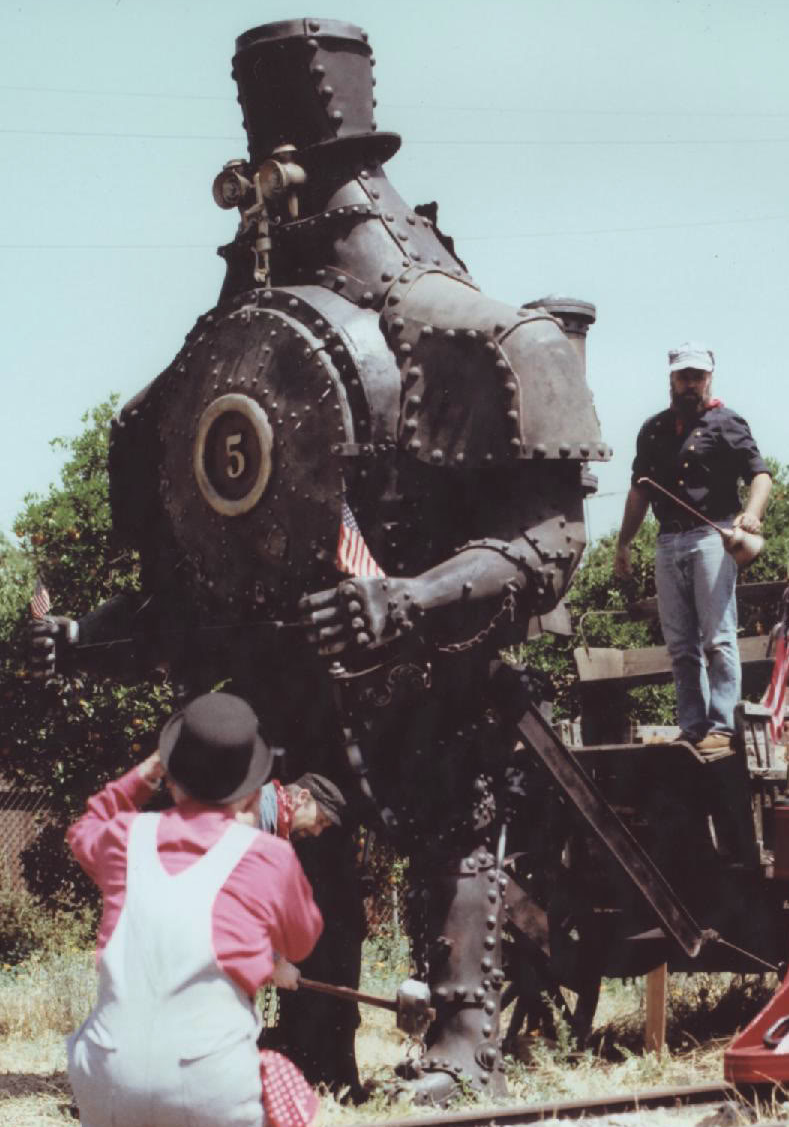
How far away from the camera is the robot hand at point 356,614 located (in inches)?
244

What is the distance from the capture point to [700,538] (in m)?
7.71

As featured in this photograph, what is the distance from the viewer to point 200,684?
740 cm

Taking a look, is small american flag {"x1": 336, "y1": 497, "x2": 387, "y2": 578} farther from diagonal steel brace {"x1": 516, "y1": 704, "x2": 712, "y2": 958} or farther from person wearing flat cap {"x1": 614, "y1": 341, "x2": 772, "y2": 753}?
person wearing flat cap {"x1": 614, "y1": 341, "x2": 772, "y2": 753}

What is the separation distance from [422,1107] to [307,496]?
2276 mm

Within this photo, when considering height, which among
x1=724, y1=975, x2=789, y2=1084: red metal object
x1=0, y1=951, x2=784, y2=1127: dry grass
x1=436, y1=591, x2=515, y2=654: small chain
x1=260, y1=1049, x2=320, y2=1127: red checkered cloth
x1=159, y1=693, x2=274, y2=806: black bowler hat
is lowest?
x1=0, y1=951, x2=784, y2=1127: dry grass

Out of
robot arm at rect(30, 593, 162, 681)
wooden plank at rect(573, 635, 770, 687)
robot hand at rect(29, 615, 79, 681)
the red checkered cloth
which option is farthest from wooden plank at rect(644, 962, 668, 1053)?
the red checkered cloth

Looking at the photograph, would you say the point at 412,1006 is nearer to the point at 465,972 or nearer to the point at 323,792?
the point at 323,792

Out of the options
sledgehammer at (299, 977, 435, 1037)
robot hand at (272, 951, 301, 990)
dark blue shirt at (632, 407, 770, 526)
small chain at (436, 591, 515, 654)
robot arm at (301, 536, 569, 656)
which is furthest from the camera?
dark blue shirt at (632, 407, 770, 526)

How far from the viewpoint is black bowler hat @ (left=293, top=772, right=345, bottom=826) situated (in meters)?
6.54

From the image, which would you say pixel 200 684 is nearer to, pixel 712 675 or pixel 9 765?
pixel 712 675

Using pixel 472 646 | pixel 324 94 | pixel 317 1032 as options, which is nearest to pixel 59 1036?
pixel 317 1032

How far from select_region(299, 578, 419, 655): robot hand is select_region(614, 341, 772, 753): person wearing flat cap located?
185cm

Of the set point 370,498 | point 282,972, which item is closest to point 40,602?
point 370,498

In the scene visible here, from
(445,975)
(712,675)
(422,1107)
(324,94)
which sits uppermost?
(324,94)
